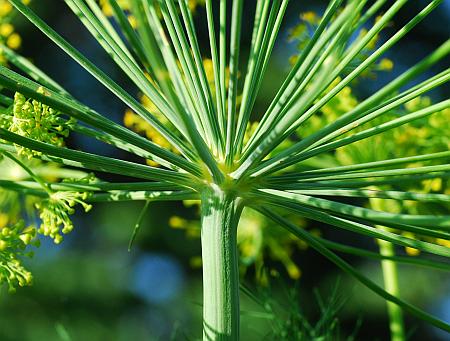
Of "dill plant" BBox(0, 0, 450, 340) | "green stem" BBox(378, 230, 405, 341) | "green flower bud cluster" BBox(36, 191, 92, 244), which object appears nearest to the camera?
"dill plant" BBox(0, 0, 450, 340)

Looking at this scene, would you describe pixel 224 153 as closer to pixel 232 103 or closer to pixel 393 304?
pixel 232 103

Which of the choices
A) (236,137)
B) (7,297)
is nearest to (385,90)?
(236,137)

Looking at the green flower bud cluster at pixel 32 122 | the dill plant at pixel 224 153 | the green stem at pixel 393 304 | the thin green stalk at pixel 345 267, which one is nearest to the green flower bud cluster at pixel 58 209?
the dill plant at pixel 224 153

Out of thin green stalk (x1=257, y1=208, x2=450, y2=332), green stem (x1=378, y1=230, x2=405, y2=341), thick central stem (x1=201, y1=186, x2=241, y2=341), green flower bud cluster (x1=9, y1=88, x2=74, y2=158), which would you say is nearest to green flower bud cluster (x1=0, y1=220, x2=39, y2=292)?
green flower bud cluster (x1=9, y1=88, x2=74, y2=158)

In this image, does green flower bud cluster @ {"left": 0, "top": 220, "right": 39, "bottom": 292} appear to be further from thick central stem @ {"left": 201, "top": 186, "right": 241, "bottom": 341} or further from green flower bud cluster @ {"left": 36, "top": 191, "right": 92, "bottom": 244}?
thick central stem @ {"left": 201, "top": 186, "right": 241, "bottom": 341}

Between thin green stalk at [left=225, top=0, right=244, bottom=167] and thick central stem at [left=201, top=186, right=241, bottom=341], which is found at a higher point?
thin green stalk at [left=225, top=0, right=244, bottom=167]

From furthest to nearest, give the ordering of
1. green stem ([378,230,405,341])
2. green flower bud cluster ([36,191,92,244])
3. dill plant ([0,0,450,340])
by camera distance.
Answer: green stem ([378,230,405,341]) → green flower bud cluster ([36,191,92,244]) → dill plant ([0,0,450,340])

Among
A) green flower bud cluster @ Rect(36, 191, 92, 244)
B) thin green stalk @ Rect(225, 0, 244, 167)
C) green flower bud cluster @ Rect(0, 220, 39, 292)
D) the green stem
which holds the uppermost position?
thin green stalk @ Rect(225, 0, 244, 167)

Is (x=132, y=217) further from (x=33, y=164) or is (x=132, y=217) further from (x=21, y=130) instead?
(x=21, y=130)
